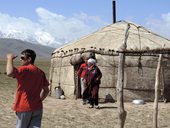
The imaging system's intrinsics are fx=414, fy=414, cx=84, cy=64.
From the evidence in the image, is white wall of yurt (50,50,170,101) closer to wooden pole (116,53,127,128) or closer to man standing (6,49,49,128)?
wooden pole (116,53,127,128)

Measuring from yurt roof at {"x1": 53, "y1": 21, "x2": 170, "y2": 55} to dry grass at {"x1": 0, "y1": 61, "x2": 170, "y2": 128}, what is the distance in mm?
2237

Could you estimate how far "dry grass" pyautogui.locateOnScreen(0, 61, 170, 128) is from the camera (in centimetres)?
971

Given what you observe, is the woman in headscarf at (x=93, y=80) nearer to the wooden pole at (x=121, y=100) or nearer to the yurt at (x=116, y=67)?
the yurt at (x=116, y=67)

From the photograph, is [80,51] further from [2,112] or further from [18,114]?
[18,114]

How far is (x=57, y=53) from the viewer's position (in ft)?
54.3

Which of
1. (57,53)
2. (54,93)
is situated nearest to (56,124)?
(54,93)

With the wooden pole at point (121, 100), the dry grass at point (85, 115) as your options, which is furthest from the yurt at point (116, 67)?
the wooden pole at point (121, 100)

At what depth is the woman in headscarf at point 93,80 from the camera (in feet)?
39.7

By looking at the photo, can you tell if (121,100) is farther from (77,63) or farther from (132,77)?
(77,63)

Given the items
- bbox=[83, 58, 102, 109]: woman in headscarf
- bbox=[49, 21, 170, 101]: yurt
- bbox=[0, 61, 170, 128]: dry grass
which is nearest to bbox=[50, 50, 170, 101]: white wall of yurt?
bbox=[49, 21, 170, 101]: yurt

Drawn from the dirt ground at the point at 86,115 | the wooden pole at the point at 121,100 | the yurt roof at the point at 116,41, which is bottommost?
the dirt ground at the point at 86,115

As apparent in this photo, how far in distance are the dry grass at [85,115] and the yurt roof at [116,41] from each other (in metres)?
2.24

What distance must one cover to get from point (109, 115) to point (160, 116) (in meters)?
1.38

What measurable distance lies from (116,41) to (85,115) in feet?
15.9
